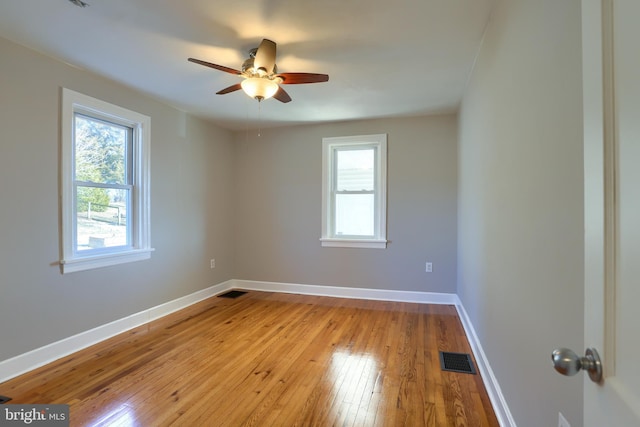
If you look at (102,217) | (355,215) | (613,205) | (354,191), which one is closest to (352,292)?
(355,215)

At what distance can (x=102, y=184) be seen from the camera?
119 inches

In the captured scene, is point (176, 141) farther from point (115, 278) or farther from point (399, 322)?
point (399, 322)

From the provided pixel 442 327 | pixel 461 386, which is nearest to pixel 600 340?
pixel 461 386

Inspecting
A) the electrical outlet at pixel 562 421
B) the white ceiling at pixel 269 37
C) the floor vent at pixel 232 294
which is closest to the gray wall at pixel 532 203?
the electrical outlet at pixel 562 421

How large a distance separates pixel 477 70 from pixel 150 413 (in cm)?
333

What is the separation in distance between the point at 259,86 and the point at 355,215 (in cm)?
255

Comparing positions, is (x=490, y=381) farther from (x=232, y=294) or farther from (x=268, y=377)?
(x=232, y=294)

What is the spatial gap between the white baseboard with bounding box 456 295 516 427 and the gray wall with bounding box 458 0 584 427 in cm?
8

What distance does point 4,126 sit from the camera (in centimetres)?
226

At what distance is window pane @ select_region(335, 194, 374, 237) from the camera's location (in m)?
4.44

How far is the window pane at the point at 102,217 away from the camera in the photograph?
2.86 metres

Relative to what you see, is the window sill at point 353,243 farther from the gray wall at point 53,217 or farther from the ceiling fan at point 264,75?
the ceiling fan at point 264,75

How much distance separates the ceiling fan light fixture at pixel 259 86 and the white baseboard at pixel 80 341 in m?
2.55

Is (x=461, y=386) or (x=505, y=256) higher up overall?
(x=505, y=256)
